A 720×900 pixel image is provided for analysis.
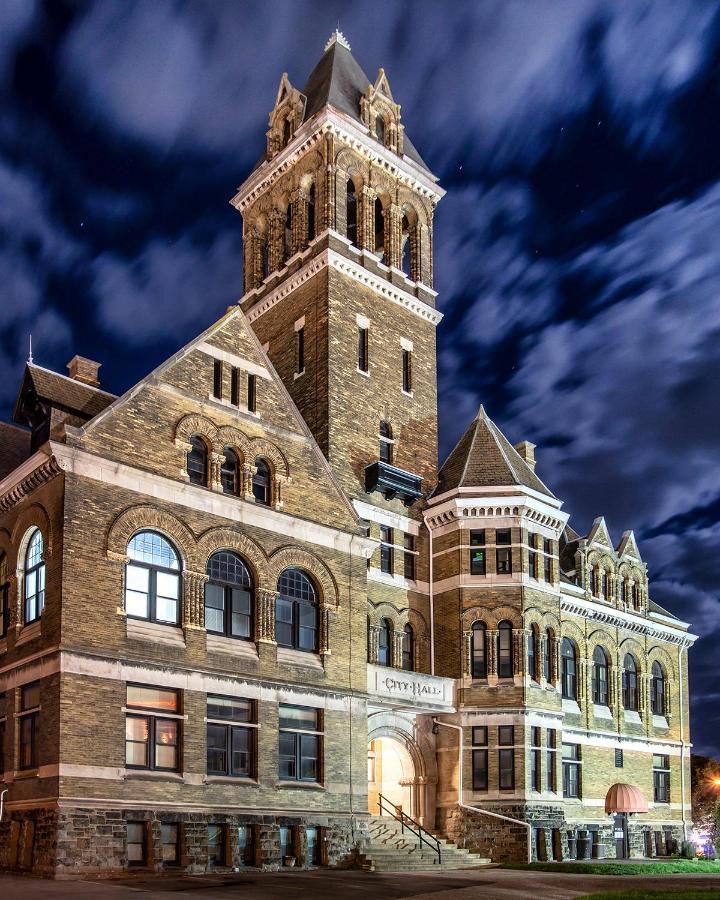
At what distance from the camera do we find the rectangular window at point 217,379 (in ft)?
113

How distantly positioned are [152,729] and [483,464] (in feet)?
61.3

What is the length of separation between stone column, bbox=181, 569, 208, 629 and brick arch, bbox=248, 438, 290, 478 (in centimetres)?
478

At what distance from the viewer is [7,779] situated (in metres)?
30.0

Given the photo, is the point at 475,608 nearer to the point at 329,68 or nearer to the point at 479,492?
the point at 479,492

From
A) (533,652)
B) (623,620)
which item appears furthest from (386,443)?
(623,620)

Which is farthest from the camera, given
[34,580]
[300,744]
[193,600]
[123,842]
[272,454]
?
[272,454]

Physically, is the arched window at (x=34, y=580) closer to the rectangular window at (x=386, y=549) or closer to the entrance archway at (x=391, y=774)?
the entrance archway at (x=391, y=774)

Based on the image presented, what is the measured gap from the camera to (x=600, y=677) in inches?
1951

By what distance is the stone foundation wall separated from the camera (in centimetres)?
2720

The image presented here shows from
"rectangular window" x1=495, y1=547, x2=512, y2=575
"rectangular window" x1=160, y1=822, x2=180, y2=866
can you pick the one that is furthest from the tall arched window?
"rectangular window" x1=495, y1=547, x2=512, y2=575

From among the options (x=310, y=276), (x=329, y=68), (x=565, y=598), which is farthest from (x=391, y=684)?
(x=329, y=68)

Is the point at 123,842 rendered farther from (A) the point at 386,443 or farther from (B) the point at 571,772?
(B) the point at 571,772

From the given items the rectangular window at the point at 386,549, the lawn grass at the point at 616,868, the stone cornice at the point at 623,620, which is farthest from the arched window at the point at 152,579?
the stone cornice at the point at 623,620

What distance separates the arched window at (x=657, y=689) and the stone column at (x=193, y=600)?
28.5 meters
